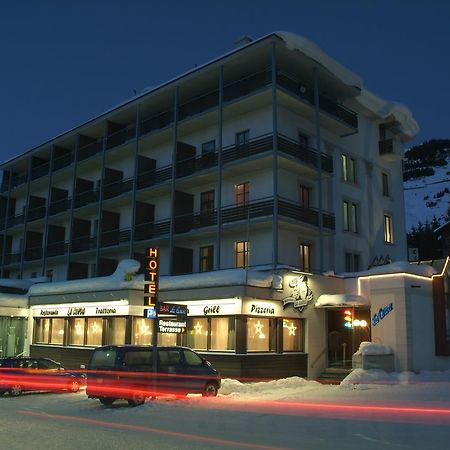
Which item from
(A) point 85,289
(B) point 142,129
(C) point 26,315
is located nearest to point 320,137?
(B) point 142,129

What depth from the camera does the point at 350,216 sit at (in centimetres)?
3506

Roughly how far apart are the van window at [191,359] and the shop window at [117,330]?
9811 millimetres

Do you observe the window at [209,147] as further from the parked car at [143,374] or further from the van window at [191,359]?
the parked car at [143,374]

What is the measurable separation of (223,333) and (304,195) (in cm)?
1024

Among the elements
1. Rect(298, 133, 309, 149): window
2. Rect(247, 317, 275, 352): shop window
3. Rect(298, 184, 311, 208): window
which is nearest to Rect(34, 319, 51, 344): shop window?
Rect(247, 317, 275, 352): shop window

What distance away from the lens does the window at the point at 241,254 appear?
31406mm

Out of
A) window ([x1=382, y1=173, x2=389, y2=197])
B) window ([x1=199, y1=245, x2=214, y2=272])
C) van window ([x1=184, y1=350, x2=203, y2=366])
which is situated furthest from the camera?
window ([x1=382, y1=173, x2=389, y2=197])

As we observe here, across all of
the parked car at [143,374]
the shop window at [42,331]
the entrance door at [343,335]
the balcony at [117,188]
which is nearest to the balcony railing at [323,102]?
the entrance door at [343,335]

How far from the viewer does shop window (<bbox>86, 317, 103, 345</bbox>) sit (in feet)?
100.0

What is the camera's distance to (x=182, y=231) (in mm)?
33969

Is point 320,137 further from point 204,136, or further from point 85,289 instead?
point 85,289

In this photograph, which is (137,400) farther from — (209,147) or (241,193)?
(209,147)

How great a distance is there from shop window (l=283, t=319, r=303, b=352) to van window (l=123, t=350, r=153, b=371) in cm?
977

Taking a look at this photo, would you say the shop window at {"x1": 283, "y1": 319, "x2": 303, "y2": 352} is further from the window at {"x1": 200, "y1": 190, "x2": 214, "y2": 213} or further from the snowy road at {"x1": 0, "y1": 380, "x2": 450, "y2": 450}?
the window at {"x1": 200, "y1": 190, "x2": 214, "y2": 213}
